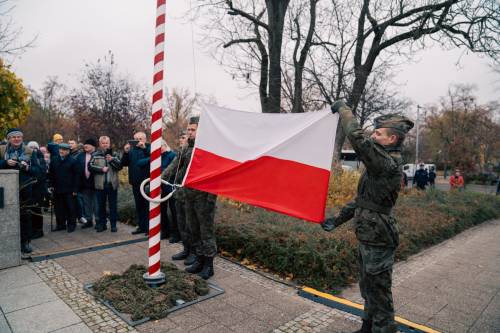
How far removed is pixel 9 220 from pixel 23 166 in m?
1.20

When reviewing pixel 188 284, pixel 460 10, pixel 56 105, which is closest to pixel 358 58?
pixel 460 10

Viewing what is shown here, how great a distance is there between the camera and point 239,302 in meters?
4.29

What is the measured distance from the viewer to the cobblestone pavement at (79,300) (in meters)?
3.61

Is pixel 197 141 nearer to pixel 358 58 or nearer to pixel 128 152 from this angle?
pixel 128 152

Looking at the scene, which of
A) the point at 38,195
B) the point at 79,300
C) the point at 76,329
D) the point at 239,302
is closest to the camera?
the point at 76,329

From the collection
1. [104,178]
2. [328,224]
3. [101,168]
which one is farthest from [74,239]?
[328,224]

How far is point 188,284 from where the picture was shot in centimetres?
445

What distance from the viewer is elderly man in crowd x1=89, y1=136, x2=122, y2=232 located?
24.9 ft

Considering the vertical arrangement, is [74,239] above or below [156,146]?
below

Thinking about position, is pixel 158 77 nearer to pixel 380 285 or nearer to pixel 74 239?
pixel 380 285

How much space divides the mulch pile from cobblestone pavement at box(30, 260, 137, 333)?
13 centimetres

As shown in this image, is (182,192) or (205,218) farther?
(182,192)

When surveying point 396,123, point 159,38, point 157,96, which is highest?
point 159,38

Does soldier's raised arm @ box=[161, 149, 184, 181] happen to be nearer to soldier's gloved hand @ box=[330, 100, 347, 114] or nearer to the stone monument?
the stone monument
